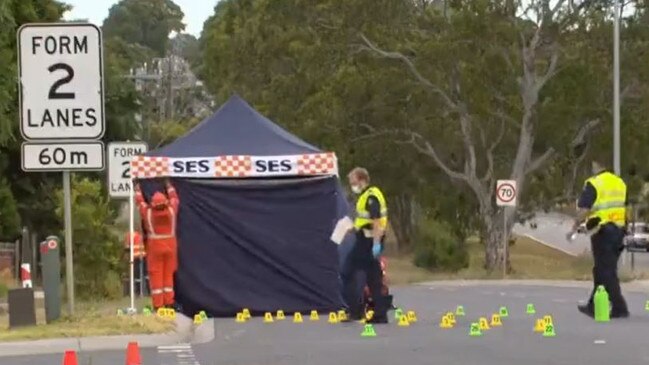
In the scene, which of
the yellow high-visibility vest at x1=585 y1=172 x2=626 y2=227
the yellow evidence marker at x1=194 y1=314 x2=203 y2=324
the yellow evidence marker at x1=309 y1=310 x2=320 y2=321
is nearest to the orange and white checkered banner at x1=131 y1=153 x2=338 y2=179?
the yellow evidence marker at x1=309 y1=310 x2=320 y2=321

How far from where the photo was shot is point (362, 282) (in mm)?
16250

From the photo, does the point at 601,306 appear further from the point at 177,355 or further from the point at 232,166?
the point at 232,166

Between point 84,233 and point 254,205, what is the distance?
649cm

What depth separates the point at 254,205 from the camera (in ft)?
63.3

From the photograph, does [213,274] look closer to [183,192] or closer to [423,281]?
[183,192]

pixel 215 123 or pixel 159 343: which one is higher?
pixel 215 123

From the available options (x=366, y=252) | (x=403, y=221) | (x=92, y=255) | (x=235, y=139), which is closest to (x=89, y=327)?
(x=366, y=252)

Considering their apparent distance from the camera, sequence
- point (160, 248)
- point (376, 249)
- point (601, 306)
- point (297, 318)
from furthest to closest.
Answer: point (160, 248) → point (297, 318) → point (376, 249) → point (601, 306)

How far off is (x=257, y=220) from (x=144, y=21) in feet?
340

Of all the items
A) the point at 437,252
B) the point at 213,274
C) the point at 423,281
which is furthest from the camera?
the point at 437,252

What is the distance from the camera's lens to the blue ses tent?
750 inches

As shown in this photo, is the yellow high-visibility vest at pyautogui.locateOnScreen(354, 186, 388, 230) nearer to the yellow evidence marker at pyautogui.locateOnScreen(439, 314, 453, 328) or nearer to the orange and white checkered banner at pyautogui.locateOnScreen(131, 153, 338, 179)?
the yellow evidence marker at pyautogui.locateOnScreen(439, 314, 453, 328)

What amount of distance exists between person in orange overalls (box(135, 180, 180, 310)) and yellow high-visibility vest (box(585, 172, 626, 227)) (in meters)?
6.05

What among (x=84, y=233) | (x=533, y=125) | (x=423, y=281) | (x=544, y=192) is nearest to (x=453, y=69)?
(x=533, y=125)
